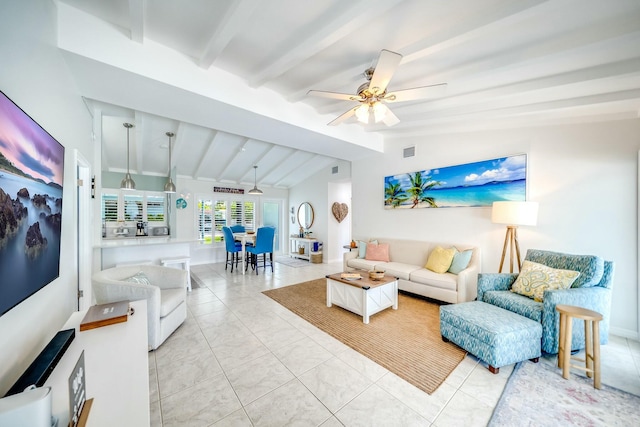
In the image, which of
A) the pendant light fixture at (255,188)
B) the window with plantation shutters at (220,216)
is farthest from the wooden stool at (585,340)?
the window with plantation shutters at (220,216)

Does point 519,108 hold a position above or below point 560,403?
above

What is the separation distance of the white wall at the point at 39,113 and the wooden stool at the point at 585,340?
3.56m

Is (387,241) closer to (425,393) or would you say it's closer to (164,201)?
(425,393)

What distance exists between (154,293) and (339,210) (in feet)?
17.4

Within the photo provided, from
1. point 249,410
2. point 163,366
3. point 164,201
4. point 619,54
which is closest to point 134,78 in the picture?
point 163,366

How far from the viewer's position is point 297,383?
195 centimetres

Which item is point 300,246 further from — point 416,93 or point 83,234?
point 416,93

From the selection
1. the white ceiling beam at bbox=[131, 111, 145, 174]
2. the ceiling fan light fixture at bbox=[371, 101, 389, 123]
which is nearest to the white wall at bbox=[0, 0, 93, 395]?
the white ceiling beam at bbox=[131, 111, 145, 174]

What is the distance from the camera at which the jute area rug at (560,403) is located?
5.23ft

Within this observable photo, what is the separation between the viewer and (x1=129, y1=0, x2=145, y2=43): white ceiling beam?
1.79 m

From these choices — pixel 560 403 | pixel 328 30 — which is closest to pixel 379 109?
pixel 328 30

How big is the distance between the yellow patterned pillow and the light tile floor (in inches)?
28.6

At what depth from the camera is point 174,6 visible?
1917 mm

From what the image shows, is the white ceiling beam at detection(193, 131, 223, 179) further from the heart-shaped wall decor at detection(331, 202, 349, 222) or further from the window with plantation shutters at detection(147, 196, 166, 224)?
the heart-shaped wall decor at detection(331, 202, 349, 222)
